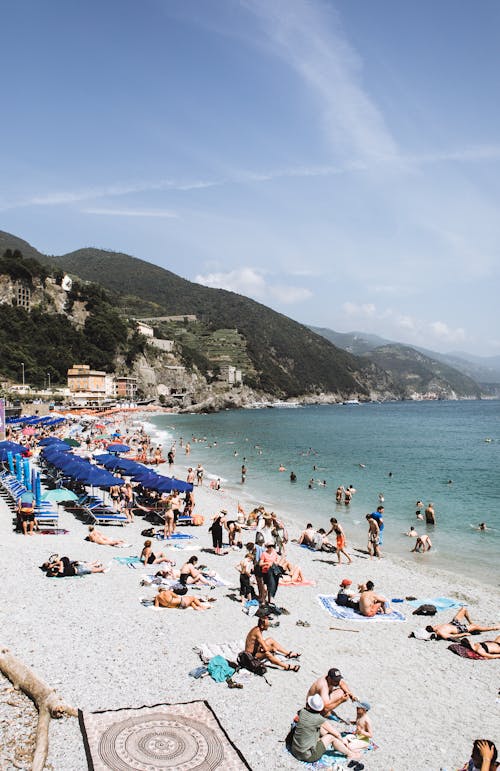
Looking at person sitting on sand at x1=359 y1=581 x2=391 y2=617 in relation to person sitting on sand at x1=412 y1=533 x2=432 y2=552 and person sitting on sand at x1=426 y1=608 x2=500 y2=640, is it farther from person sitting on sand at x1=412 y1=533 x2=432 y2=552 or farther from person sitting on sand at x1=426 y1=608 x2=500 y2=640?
person sitting on sand at x1=412 y1=533 x2=432 y2=552

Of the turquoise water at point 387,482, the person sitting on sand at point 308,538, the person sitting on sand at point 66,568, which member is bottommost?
the turquoise water at point 387,482

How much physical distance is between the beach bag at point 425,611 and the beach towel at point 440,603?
45cm

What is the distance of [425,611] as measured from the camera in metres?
11.1

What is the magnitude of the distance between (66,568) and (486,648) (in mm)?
8595

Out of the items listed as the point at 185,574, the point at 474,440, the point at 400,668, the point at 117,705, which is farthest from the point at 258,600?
the point at 474,440

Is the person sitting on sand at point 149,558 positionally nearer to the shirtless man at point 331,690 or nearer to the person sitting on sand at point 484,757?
the shirtless man at point 331,690

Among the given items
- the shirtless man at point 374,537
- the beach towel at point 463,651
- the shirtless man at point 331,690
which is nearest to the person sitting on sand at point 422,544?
the shirtless man at point 374,537

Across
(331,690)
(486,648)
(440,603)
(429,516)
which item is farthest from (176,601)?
(429,516)

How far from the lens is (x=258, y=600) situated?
11023 millimetres

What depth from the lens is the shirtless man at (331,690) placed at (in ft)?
21.3

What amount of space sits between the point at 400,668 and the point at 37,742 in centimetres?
568

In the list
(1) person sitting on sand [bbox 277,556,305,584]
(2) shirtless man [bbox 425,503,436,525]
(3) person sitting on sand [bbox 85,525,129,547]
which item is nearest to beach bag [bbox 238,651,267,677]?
(1) person sitting on sand [bbox 277,556,305,584]

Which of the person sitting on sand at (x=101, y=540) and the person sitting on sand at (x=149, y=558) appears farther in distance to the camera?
the person sitting on sand at (x=101, y=540)

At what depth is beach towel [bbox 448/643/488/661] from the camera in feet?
29.8
